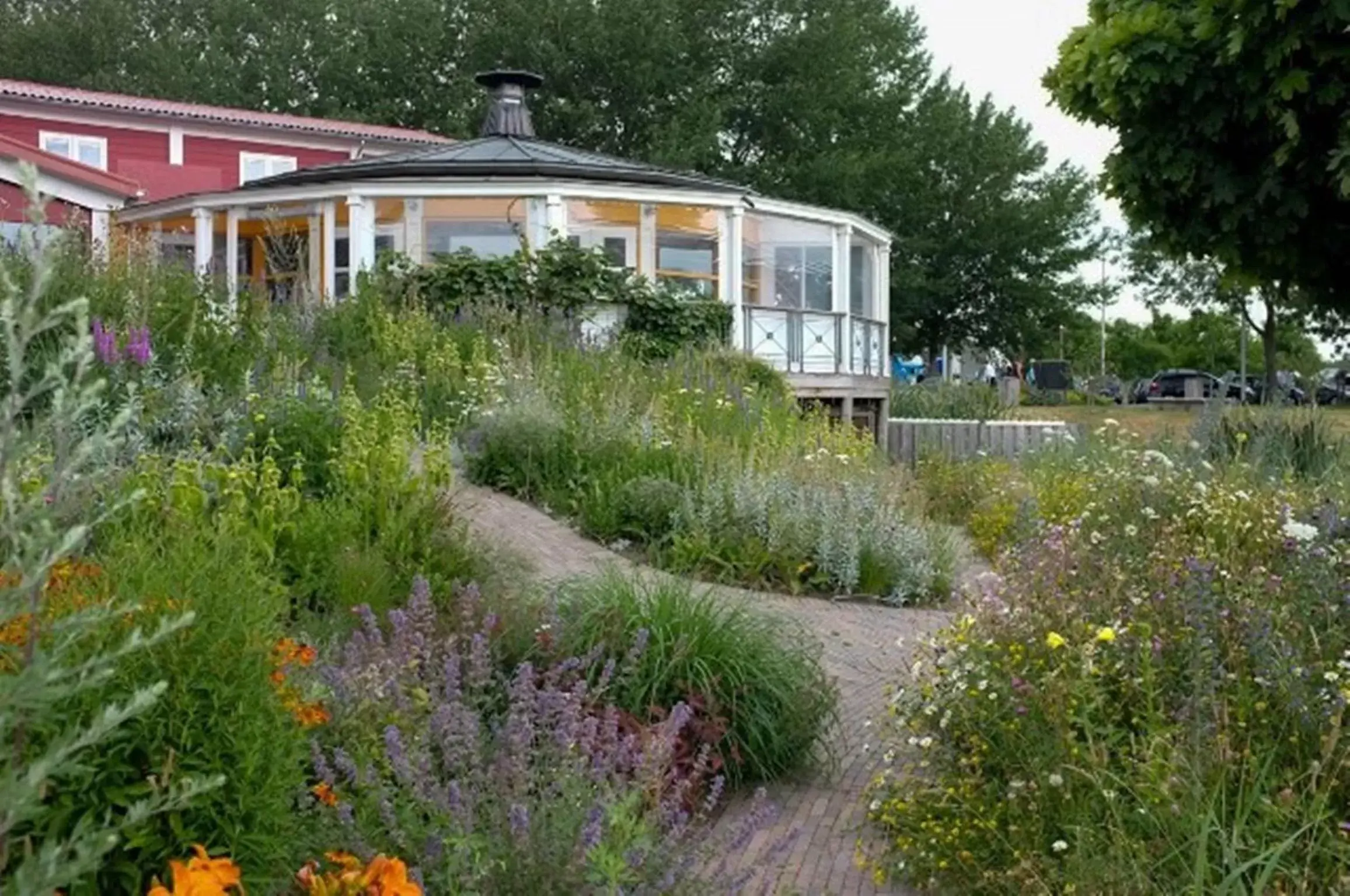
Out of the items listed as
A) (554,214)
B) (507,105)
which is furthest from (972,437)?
(507,105)

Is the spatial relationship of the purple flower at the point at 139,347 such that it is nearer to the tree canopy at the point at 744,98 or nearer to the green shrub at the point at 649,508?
the green shrub at the point at 649,508

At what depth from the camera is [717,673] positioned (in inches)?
205

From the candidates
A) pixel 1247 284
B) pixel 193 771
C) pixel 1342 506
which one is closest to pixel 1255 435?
pixel 1247 284

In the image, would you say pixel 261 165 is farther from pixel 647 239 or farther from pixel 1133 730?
pixel 1133 730

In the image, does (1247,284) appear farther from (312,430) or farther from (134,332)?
(134,332)

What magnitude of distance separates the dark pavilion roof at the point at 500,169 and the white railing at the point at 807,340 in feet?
5.90

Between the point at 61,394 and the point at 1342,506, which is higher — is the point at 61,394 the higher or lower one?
the higher one

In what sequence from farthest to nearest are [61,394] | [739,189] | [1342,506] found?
[739,189]
[1342,506]
[61,394]

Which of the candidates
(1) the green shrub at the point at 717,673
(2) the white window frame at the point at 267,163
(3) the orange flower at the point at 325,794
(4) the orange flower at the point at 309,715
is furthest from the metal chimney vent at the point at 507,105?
(3) the orange flower at the point at 325,794

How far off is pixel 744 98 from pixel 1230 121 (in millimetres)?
29575

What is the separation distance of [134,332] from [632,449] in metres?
3.25

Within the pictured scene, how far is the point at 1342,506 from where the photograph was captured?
7.00 m

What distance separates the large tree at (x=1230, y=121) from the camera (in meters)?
9.42

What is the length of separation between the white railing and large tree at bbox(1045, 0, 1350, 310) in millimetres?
8415
